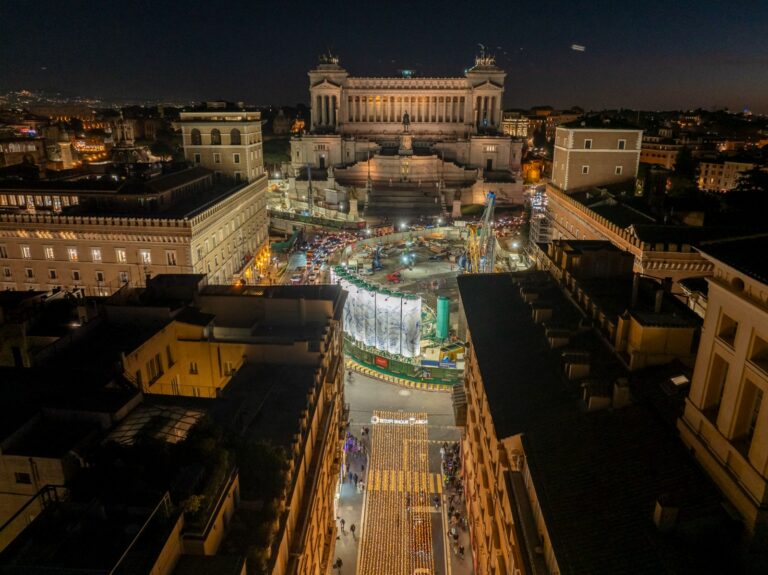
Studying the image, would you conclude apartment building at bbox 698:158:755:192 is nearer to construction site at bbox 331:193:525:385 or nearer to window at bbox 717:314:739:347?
construction site at bbox 331:193:525:385

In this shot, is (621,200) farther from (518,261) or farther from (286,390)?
(286,390)

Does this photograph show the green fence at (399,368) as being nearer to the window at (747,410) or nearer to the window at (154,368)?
the window at (154,368)

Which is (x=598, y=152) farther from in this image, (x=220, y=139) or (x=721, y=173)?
(x=721, y=173)

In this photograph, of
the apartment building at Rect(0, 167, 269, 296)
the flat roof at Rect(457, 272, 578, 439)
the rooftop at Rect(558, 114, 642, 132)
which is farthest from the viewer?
the rooftop at Rect(558, 114, 642, 132)

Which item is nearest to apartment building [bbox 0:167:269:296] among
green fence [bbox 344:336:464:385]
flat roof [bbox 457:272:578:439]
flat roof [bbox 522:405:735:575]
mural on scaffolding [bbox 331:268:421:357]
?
mural on scaffolding [bbox 331:268:421:357]

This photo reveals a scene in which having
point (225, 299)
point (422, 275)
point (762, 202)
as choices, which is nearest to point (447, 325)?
point (422, 275)

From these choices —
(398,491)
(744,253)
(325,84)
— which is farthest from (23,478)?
(325,84)
